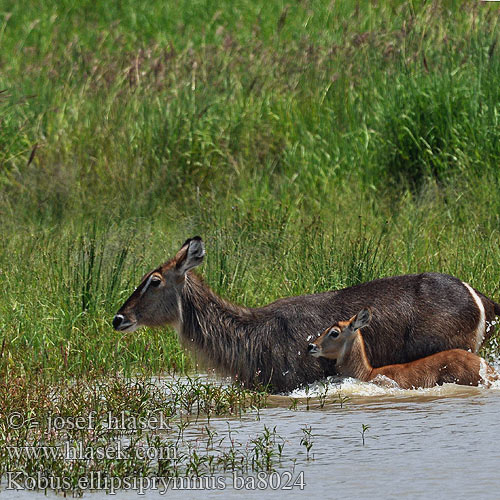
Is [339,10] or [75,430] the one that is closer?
[75,430]

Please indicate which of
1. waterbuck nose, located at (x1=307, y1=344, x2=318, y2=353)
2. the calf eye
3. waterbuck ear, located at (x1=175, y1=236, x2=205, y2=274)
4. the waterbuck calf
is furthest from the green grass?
the calf eye

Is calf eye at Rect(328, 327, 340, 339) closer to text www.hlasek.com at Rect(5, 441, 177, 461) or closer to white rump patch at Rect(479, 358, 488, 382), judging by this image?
white rump patch at Rect(479, 358, 488, 382)

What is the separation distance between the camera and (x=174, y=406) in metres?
7.20

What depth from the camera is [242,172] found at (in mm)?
13133

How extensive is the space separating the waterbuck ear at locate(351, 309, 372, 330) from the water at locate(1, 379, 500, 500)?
0.38 metres

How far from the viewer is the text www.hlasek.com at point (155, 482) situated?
5578 mm

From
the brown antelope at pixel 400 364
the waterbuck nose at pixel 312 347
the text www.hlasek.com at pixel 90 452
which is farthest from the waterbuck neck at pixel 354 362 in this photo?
the text www.hlasek.com at pixel 90 452

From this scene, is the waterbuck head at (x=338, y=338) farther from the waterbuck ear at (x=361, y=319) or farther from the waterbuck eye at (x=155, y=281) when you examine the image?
the waterbuck eye at (x=155, y=281)

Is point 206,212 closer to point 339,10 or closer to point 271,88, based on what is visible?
point 271,88

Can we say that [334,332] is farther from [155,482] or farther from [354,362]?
[155,482]

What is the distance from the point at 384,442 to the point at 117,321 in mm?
2421

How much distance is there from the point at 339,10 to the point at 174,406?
42.8ft

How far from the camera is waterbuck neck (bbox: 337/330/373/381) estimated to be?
8.07 m

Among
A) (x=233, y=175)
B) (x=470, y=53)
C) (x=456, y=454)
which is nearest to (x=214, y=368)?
(x=456, y=454)
